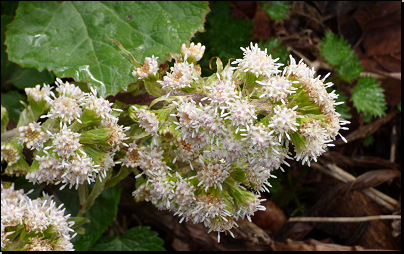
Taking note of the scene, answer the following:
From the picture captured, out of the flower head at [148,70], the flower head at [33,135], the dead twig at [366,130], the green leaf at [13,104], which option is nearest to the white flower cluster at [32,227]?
the flower head at [33,135]

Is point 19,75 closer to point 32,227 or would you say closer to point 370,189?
point 32,227

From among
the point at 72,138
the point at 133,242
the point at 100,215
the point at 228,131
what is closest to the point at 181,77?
the point at 228,131

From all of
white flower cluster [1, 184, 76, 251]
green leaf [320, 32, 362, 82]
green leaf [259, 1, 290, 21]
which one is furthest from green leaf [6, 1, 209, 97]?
green leaf [320, 32, 362, 82]

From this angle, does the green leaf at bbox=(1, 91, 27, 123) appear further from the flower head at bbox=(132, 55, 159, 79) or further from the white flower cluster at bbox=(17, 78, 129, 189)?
the flower head at bbox=(132, 55, 159, 79)

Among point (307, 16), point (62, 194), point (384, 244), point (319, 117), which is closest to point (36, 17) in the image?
point (62, 194)

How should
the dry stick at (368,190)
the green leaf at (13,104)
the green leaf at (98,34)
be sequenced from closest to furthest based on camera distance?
the green leaf at (98,34) → the green leaf at (13,104) → the dry stick at (368,190)

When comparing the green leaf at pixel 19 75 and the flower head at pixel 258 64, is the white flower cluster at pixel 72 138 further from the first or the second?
the green leaf at pixel 19 75
